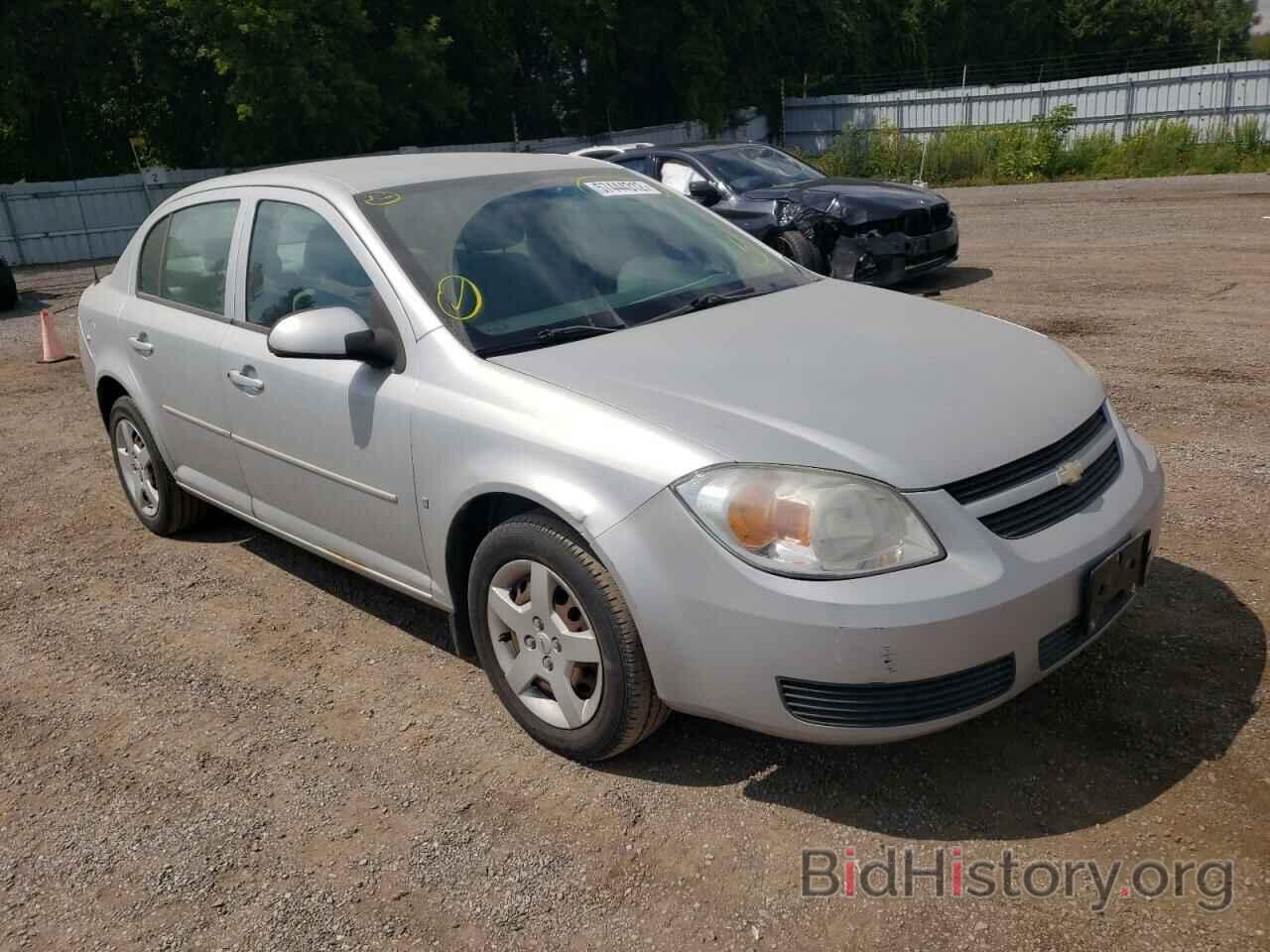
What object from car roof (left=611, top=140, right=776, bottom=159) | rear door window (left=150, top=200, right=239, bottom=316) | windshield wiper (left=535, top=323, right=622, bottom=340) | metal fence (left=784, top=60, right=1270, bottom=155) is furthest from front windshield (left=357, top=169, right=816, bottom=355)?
metal fence (left=784, top=60, right=1270, bottom=155)

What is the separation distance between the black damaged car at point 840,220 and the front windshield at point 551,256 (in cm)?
598

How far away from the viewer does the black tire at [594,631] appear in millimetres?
2955

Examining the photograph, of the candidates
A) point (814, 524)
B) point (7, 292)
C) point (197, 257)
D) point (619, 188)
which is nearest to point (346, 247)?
point (619, 188)

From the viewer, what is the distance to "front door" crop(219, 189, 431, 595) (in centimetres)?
358

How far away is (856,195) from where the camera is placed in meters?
10.4

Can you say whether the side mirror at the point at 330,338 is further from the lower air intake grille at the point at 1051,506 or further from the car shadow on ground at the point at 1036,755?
the lower air intake grille at the point at 1051,506

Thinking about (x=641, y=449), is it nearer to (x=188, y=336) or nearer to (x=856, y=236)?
(x=188, y=336)

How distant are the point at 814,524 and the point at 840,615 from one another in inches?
9.1

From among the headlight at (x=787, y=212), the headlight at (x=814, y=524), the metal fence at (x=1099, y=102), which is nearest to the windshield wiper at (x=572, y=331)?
the headlight at (x=814, y=524)

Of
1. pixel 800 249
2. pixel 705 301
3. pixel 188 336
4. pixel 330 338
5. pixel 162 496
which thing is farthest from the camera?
pixel 800 249

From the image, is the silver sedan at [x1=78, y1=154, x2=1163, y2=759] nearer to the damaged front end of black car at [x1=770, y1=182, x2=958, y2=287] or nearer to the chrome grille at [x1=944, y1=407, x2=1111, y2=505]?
the chrome grille at [x1=944, y1=407, x2=1111, y2=505]

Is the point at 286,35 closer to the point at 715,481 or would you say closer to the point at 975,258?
the point at 975,258

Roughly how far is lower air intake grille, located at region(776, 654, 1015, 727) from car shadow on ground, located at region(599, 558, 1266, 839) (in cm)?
38

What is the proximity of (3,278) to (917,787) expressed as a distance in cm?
1501
